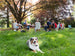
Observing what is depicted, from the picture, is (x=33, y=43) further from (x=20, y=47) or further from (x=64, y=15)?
(x=64, y=15)

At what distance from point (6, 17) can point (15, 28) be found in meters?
11.9

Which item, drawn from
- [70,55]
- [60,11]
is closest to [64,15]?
[60,11]

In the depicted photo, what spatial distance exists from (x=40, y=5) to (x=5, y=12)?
11.8 metres

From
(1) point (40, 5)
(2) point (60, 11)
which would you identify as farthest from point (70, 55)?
(2) point (60, 11)

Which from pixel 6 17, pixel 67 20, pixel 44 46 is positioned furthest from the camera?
pixel 6 17

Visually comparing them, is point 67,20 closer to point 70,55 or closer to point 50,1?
point 50,1

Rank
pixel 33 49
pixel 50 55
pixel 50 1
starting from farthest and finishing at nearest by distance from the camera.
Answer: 1. pixel 50 1
2. pixel 33 49
3. pixel 50 55

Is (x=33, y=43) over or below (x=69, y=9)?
below

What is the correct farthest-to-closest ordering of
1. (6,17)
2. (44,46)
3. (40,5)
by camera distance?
1. (6,17)
2. (40,5)
3. (44,46)

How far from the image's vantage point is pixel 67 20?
Answer: 20.0 metres

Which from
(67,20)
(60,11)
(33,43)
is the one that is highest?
(60,11)

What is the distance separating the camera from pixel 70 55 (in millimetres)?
4914

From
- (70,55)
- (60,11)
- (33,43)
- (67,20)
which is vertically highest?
(60,11)

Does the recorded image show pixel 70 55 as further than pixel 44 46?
No
